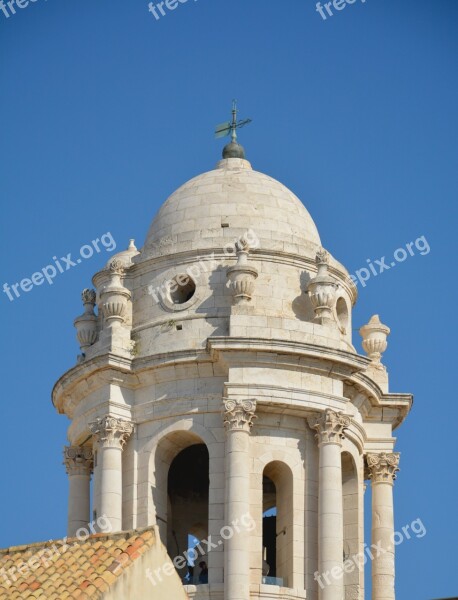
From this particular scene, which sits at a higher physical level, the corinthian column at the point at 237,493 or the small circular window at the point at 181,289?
the small circular window at the point at 181,289

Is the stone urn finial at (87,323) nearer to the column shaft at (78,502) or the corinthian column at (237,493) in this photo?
the column shaft at (78,502)

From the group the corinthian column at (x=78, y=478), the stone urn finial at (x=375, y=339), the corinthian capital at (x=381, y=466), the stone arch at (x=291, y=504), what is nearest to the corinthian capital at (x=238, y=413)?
the stone arch at (x=291, y=504)

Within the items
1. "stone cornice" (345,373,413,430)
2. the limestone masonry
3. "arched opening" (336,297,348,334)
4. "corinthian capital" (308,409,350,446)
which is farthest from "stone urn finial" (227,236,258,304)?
"stone cornice" (345,373,413,430)

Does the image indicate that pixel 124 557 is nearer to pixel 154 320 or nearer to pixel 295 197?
Result: pixel 154 320

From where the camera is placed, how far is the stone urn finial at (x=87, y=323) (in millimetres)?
57969

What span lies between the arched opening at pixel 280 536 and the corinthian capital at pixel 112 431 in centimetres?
360

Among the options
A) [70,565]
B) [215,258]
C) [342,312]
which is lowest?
[70,565]

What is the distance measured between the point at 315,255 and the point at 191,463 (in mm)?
7002

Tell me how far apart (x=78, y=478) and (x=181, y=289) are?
18.1ft

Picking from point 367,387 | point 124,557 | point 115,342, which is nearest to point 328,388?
point 367,387

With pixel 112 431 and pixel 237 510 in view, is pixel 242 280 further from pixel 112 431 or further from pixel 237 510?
pixel 237 510

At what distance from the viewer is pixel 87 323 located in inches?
2295

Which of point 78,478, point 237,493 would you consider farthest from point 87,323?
point 237,493

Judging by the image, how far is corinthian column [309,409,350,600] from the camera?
53.8 m
